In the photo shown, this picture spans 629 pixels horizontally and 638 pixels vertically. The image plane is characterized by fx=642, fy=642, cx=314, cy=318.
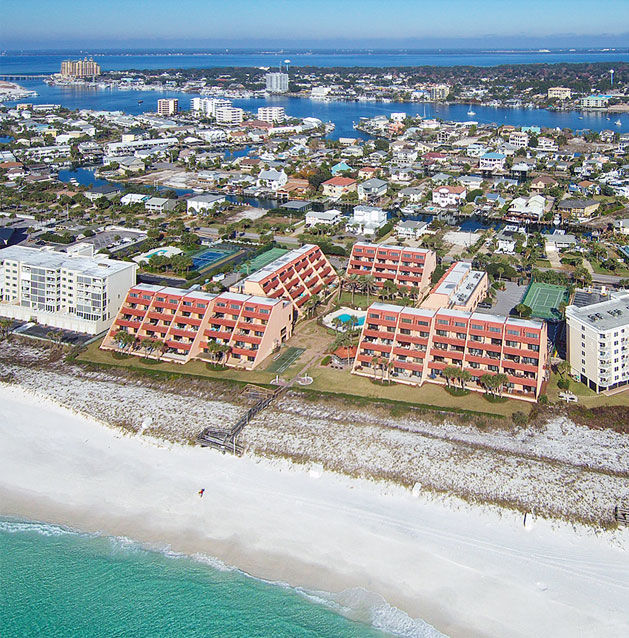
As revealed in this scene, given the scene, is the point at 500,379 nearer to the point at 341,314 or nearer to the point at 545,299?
the point at 341,314

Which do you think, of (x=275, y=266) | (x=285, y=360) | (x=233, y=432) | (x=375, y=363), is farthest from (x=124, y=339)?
(x=375, y=363)

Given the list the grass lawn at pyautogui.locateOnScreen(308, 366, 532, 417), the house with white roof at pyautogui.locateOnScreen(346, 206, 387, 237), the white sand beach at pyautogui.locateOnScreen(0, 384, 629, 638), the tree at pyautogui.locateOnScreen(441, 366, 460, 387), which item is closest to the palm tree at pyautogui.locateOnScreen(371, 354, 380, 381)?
the grass lawn at pyautogui.locateOnScreen(308, 366, 532, 417)

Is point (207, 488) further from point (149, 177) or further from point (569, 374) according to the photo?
point (149, 177)

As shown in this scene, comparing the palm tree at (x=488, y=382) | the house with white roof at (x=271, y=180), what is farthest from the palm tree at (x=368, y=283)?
the house with white roof at (x=271, y=180)

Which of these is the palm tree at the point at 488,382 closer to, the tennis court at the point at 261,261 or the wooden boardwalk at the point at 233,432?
the wooden boardwalk at the point at 233,432

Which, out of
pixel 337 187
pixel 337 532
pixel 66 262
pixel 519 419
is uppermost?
pixel 337 187

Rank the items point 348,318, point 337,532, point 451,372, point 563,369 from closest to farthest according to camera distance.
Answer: point 337,532 < point 451,372 < point 563,369 < point 348,318

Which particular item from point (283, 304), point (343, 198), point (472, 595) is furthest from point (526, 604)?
point (343, 198)
